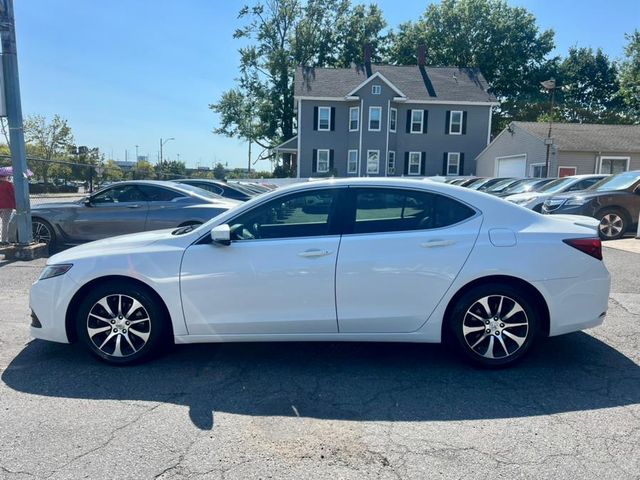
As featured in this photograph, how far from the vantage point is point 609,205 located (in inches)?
452

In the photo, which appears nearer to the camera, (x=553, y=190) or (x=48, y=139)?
(x=553, y=190)

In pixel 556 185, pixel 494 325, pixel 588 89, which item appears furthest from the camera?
pixel 588 89

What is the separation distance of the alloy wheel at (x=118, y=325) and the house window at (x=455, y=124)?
35203 mm

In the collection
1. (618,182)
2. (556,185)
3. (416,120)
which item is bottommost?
(556,185)

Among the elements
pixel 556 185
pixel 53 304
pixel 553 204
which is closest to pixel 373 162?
pixel 556 185

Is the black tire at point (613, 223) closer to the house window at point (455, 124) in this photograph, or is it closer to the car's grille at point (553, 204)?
the car's grille at point (553, 204)

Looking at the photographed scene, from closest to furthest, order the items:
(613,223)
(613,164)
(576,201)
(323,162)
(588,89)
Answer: (576,201), (613,223), (613,164), (323,162), (588,89)

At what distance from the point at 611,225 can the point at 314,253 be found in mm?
10343

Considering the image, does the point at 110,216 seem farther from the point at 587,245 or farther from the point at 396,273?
the point at 587,245

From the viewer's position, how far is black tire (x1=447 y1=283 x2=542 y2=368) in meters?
4.02

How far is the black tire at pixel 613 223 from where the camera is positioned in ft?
37.9

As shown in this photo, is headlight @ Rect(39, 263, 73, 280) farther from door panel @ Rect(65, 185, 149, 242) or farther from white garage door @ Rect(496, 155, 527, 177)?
white garage door @ Rect(496, 155, 527, 177)

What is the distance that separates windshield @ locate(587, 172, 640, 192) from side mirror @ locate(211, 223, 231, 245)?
35.5 ft

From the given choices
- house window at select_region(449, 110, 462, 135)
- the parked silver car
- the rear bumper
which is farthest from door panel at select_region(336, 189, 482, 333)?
house window at select_region(449, 110, 462, 135)
